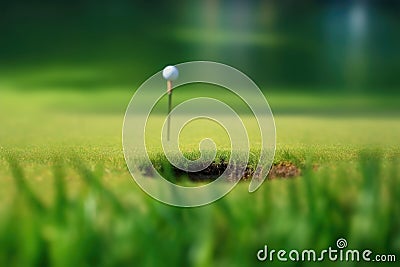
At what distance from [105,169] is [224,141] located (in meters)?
0.25

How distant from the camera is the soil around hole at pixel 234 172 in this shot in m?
0.86

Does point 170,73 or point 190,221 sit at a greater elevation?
point 170,73

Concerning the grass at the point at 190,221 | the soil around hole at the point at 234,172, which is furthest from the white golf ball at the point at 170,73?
the grass at the point at 190,221

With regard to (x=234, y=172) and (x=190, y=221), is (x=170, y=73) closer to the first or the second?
(x=234, y=172)

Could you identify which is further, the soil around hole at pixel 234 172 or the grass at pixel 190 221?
the soil around hole at pixel 234 172

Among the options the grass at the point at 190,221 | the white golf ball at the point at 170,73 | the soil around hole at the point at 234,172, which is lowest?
the grass at the point at 190,221

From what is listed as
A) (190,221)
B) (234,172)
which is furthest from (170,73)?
(190,221)

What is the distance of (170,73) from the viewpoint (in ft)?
3.13

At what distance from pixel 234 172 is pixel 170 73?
0.16 meters

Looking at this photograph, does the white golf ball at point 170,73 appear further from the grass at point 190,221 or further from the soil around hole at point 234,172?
the grass at point 190,221

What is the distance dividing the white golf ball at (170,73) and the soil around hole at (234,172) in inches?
5.0

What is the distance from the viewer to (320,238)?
2.04 feet

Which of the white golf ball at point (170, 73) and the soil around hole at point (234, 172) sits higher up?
the white golf ball at point (170, 73)

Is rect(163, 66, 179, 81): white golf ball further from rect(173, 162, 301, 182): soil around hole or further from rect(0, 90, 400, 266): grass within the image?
rect(0, 90, 400, 266): grass
